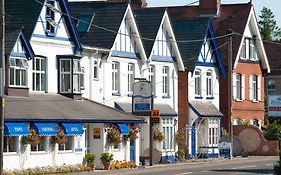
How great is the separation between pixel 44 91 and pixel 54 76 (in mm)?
1061

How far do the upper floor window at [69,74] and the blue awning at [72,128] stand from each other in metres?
3.56

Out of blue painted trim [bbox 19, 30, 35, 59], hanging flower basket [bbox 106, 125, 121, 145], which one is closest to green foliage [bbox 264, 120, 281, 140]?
hanging flower basket [bbox 106, 125, 121, 145]

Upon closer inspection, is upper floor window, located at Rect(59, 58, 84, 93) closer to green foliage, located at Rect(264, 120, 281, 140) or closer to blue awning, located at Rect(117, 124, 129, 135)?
blue awning, located at Rect(117, 124, 129, 135)

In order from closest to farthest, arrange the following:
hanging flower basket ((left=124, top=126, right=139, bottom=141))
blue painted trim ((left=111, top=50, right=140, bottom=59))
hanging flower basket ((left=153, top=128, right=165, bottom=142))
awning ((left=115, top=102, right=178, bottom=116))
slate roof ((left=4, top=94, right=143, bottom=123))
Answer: slate roof ((left=4, top=94, right=143, bottom=123)) → hanging flower basket ((left=124, top=126, right=139, bottom=141)) → blue painted trim ((left=111, top=50, right=140, bottom=59)) → awning ((left=115, top=102, right=178, bottom=116)) → hanging flower basket ((left=153, top=128, right=165, bottom=142))

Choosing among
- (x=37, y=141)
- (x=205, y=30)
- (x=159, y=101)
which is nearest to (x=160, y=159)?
(x=159, y=101)

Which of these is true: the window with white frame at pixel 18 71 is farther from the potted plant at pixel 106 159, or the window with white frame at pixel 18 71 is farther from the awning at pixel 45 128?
the potted plant at pixel 106 159

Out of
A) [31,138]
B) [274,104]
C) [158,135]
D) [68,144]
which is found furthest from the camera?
[274,104]

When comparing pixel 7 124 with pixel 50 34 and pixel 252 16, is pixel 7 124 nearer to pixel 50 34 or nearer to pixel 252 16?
Result: pixel 50 34

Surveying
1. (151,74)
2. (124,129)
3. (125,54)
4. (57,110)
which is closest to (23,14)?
(57,110)

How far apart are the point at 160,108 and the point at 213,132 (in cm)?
811

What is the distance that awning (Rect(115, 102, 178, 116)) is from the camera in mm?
58500

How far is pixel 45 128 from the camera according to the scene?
47094 mm

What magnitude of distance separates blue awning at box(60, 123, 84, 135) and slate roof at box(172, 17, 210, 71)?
712 inches

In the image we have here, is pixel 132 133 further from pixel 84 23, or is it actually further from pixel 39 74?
pixel 84 23
